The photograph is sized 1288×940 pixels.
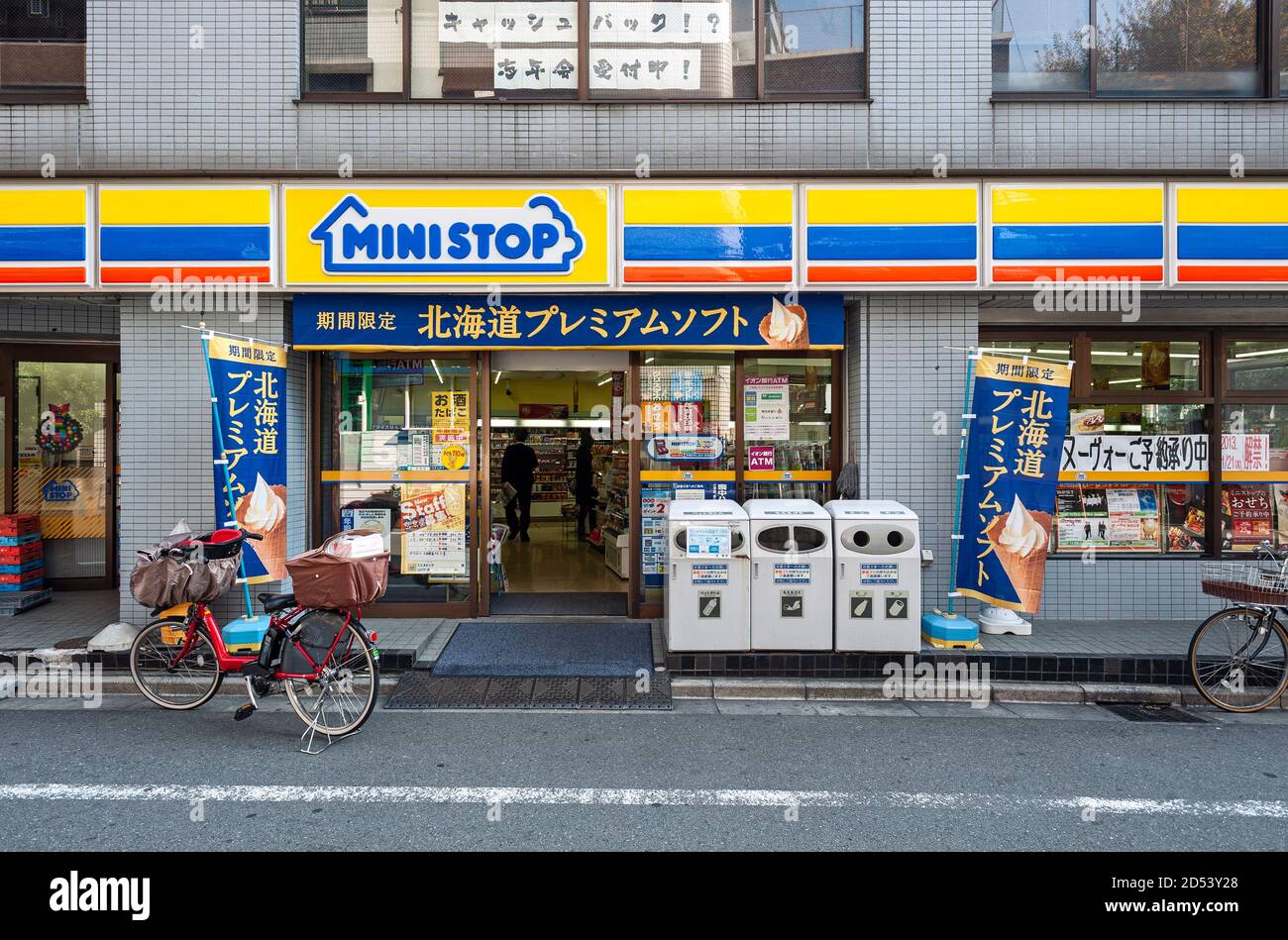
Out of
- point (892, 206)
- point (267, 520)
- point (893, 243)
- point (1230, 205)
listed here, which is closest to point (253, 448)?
point (267, 520)

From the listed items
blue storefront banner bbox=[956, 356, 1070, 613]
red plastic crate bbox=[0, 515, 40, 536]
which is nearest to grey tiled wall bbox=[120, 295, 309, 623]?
red plastic crate bbox=[0, 515, 40, 536]

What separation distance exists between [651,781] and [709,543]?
2.40m

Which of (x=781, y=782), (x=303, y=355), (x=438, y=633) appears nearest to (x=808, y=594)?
(x=781, y=782)

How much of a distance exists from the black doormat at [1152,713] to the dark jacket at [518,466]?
388 inches

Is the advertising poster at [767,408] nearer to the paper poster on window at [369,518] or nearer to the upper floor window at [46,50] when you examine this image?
the paper poster on window at [369,518]

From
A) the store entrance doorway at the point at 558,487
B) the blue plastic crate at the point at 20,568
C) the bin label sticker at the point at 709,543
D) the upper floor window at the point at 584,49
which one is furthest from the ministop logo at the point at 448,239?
the blue plastic crate at the point at 20,568

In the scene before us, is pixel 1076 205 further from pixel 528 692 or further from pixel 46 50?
pixel 46 50

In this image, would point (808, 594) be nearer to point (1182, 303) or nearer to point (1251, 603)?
point (1251, 603)

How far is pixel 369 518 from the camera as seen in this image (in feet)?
27.3

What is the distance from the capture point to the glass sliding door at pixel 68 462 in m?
9.62

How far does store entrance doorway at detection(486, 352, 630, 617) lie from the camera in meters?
8.66

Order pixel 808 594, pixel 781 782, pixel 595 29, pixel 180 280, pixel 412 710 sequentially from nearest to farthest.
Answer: pixel 781 782 → pixel 412 710 → pixel 808 594 → pixel 180 280 → pixel 595 29

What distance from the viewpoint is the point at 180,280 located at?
7.37 metres

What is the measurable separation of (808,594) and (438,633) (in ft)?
12.0
